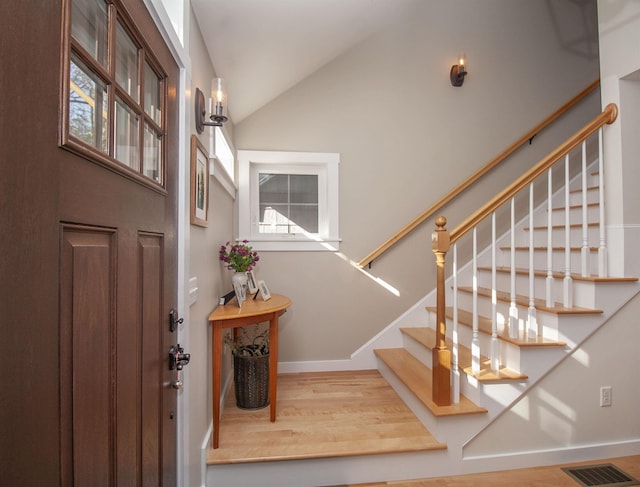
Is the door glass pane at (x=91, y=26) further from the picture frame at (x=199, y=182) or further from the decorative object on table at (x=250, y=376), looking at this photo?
the decorative object on table at (x=250, y=376)

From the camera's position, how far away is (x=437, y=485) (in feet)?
5.99

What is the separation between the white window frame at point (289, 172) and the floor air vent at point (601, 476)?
2.09m

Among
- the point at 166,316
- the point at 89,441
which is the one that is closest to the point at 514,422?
the point at 166,316

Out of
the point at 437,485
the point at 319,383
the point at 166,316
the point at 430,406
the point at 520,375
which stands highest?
the point at 166,316

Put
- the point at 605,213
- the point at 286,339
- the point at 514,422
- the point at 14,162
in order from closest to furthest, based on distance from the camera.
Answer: the point at 14,162 → the point at 514,422 → the point at 605,213 → the point at 286,339

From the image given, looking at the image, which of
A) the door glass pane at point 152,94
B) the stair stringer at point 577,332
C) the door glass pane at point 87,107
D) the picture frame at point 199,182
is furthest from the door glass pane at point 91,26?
the stair stringer at point 577,332

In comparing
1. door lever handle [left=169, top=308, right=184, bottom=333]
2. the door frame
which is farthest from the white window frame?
door lever handle [left=169, top=308, right=184, bottom=333]

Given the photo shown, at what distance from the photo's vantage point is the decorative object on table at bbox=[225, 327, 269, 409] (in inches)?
88.4

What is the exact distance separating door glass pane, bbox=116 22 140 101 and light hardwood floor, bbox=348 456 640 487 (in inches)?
81.2

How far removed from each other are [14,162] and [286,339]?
2.65 m

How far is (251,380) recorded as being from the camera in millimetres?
2275

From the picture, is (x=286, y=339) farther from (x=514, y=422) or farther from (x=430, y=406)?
(x=514, y=422)

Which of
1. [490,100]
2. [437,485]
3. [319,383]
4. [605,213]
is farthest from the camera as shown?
[490,100]

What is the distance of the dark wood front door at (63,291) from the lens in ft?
1.66
